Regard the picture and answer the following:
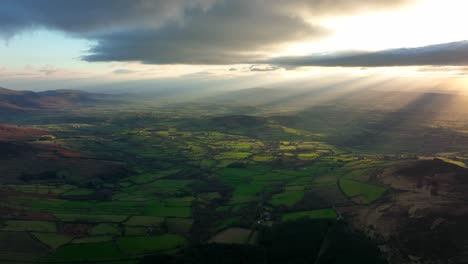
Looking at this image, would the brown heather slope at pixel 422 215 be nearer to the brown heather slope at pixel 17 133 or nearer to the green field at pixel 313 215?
the green field at pixel 313 215

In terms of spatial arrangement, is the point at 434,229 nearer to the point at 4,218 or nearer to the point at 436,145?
the point at 4,218

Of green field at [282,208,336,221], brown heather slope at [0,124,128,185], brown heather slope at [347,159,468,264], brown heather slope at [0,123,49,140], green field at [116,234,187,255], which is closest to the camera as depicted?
brown heather slope at [347,159,468,264]

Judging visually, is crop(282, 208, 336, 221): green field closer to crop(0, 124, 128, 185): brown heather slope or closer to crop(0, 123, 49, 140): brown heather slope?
crop(0, 124, 128, 185): brown heather slope

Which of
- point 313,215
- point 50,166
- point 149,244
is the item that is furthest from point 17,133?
point 313,215

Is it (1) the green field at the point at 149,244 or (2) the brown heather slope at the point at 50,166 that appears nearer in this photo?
(1) the green field at the point at 149,244

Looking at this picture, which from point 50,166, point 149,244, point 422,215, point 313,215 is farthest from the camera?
point 50,166

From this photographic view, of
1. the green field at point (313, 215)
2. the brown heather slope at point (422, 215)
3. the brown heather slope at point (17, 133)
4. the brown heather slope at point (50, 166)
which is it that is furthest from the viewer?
the brown heather slope at point (17, 133)

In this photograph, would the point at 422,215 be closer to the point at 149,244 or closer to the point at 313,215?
the point at 313,215

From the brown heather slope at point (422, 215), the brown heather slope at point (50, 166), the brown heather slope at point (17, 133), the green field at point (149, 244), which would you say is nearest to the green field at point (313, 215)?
the brown heather slope at point (422, 215)

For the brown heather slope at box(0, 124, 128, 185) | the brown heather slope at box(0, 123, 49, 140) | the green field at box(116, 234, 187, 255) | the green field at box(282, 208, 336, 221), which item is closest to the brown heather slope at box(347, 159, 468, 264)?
the green field at box(282, 208, 336, 221)

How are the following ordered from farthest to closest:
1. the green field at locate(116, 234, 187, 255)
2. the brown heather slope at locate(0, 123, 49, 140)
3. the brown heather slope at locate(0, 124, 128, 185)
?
the brown heather slope at locate(0, 123, 49, 140)
the brown heather slope at locate(0, 124, 128, 185)
the green field at locate(116, 234, 187, 255)

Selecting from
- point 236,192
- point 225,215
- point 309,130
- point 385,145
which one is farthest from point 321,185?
point 309,130
